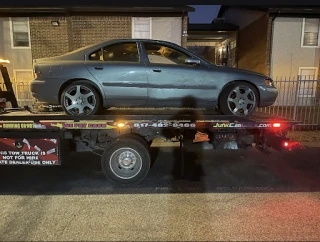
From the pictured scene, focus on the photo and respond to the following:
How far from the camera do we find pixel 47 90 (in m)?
4.90

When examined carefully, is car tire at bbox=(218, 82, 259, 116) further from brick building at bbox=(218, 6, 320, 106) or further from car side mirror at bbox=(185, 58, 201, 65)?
brick building at bbox=(218, 6, 320, 106)

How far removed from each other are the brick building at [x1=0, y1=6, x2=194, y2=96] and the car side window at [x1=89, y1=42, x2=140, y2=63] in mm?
7680

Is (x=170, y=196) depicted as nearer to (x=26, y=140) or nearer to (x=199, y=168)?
(x=199, y=168)

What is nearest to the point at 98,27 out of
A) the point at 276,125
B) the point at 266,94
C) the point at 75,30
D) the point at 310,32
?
the point at 75,30

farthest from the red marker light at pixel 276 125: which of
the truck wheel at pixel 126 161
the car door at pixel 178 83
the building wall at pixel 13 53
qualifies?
the building wall at pixel 13 53

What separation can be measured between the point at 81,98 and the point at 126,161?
53.3 inches

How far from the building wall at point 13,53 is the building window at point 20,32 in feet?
0.59

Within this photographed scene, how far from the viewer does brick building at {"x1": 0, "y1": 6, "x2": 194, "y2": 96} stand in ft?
40.3

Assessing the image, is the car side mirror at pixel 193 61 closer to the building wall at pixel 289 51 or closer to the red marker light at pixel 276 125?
the red marker light at pixel 276 125

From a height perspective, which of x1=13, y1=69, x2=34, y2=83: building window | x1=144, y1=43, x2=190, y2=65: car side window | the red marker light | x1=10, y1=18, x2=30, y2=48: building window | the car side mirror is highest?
x1=10, y1=18, x2=30, y2=48: building window

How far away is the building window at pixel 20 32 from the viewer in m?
13.0

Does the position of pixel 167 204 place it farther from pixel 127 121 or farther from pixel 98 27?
pixel 98 27

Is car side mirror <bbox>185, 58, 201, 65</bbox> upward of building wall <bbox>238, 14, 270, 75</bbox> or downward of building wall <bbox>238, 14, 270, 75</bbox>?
downward

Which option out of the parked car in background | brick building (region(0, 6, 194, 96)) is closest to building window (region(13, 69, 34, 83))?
brick building (region(0, 6, 194, 96))
